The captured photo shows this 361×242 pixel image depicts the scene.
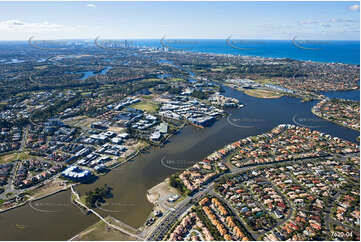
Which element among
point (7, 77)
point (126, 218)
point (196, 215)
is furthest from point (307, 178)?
point (7, 77)

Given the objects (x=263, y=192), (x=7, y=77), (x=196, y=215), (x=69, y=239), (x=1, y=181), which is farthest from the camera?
(x=7, y=77)

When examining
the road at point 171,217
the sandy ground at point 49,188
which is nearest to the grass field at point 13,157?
the sandy ground at point 49,188

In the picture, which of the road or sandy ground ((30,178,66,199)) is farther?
sandy ground ((30,178,66,199))

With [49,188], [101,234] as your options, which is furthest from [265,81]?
[101,234]

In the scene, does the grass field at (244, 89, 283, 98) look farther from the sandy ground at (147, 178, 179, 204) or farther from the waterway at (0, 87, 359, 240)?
the sandy ground at (147, 178, 179, 204)

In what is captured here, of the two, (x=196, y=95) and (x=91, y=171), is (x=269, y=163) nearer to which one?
(x=91, y=171)

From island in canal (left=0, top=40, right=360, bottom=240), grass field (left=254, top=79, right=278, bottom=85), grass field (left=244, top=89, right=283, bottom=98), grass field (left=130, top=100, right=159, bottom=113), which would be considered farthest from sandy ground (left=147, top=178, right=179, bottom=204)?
grass field (left=254, top=79, right=278, bottom=85)
